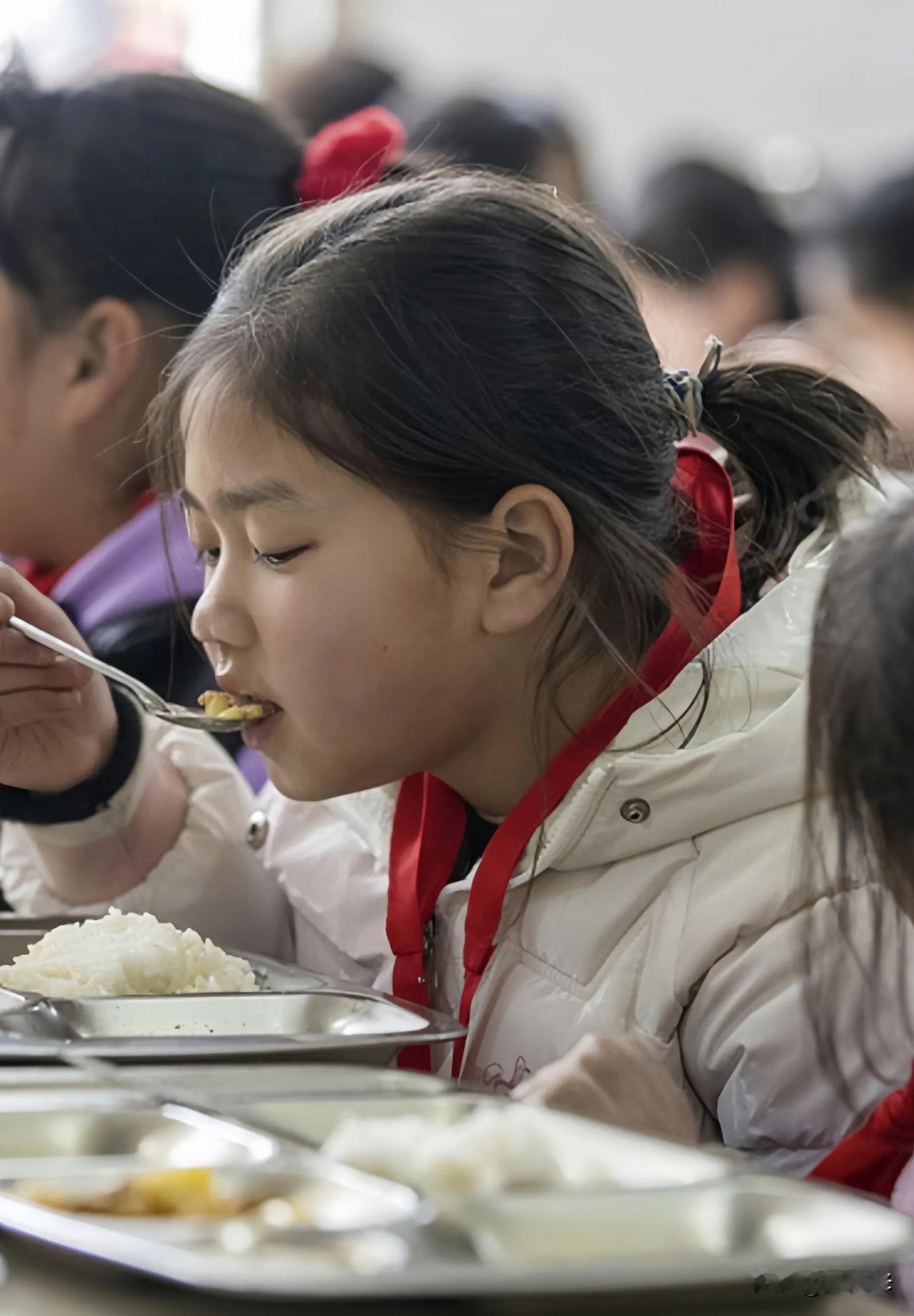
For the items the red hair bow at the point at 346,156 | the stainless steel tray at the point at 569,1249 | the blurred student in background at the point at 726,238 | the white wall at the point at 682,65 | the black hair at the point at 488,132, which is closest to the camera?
the stainless steel tray at the point at 569,1249

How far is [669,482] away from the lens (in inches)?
43.9

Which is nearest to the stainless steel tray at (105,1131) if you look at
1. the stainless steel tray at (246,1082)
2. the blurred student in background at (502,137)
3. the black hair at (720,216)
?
the stainless steel tray at (246,1082)

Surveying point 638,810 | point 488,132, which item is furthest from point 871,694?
point 488,132

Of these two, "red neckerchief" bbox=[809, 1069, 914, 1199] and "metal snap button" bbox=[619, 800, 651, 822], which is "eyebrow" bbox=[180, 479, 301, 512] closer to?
"metal snap button" bbox=[619, 800, 651, 822]

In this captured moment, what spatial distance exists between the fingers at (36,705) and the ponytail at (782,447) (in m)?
0.48

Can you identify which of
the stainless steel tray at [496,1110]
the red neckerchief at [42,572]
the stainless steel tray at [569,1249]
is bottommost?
the red neckerchief at [42,572]

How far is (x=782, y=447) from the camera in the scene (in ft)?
3.86

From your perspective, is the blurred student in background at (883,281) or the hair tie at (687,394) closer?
the hair tie at (687,394)

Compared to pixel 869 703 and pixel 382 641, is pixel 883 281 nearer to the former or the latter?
pixel 382 641

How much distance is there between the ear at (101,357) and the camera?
1.62 meters

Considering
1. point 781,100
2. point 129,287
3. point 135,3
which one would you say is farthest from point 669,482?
point 781,100

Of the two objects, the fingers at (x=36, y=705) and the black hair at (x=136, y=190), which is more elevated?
the black hair at (x=136, y=190)

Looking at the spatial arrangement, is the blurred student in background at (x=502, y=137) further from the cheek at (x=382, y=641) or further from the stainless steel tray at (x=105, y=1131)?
the stainless steel tray at (x=105, y=1131)

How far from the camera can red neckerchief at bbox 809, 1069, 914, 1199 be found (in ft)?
2.64
